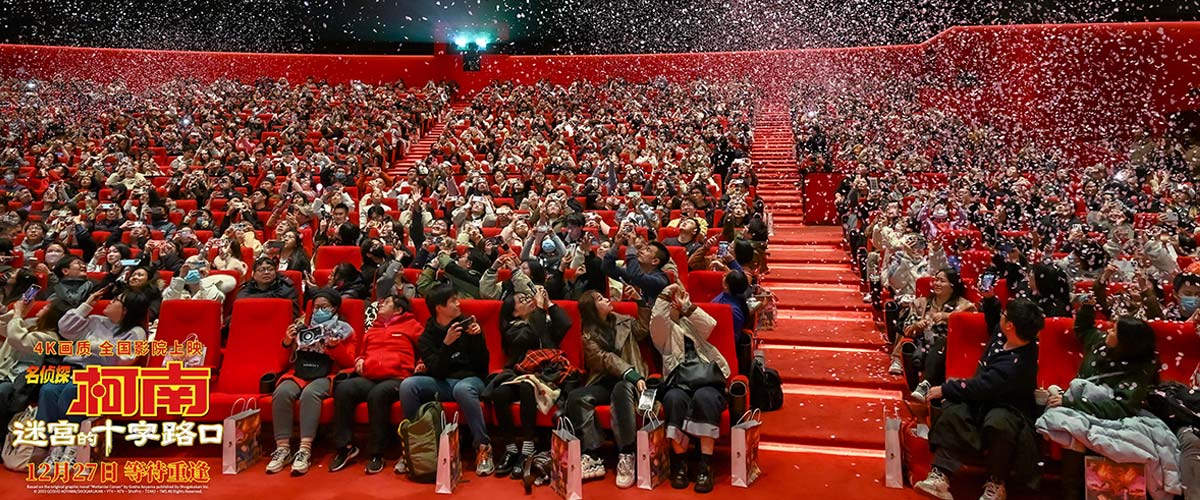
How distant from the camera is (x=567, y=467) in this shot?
272cm

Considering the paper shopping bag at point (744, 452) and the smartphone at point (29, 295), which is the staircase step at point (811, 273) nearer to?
the paper shopping bag at point (744, 452)

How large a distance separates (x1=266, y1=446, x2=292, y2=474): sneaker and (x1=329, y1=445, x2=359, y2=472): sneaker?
17cm

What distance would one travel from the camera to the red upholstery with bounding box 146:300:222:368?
3439mm

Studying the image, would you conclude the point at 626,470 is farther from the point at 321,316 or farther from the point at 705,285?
the point at 321,316

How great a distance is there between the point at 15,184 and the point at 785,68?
471 inches

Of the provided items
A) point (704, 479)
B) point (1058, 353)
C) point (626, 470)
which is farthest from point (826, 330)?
point (626, 470)

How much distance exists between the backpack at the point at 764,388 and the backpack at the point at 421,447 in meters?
1.28

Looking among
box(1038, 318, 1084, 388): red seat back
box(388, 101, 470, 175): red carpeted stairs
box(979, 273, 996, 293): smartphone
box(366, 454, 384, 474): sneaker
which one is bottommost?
box(366, 454, 384, 474): sneaker

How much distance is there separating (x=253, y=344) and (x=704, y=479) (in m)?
1.98

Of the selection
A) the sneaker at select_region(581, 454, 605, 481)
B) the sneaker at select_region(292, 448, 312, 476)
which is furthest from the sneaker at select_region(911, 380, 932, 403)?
the sneaker at select_region(292, 448, 312, 476)

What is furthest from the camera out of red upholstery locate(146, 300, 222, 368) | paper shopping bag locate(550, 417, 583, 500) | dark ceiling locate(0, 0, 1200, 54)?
dark ceiling locate(0, 0, 1200, 54)

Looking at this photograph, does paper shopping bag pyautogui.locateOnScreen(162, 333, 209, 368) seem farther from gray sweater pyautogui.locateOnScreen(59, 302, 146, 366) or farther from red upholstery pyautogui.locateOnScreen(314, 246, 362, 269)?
red upholstery pyautogui.locateOnScreen(314, 246, 362, 269)

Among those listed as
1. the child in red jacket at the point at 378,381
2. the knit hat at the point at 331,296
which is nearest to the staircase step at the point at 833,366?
the child in red jacket at the point at 378,381

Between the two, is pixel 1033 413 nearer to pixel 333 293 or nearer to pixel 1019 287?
pixel 1019 287
